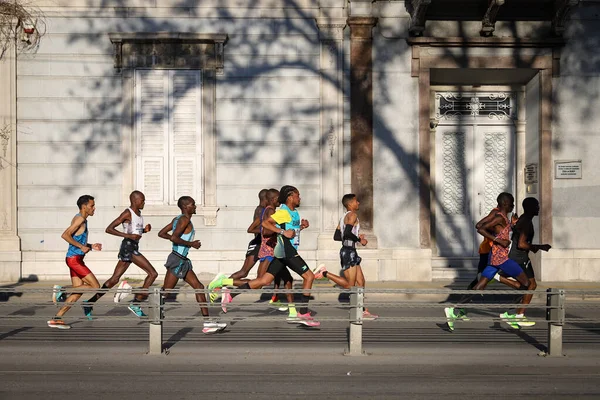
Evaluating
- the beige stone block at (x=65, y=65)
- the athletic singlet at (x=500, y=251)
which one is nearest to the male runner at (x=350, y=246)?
the athletic singlet at (x=500, y=251)

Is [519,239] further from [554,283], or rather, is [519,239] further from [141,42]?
[141,42]

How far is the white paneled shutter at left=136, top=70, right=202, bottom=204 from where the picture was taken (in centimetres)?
1633

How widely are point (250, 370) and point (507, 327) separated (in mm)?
4233

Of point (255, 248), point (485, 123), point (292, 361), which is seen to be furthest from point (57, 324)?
point (485, 123)

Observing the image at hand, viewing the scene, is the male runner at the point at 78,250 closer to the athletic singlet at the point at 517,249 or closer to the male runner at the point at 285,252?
the male runner at the point at 285,252

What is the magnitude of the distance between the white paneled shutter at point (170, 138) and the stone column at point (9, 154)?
2403 millimetres

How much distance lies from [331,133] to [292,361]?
8356 mm

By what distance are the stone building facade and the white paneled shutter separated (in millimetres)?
28

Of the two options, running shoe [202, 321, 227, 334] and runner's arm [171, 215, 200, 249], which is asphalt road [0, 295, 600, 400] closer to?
running shoe [202, 321, 227, 334]

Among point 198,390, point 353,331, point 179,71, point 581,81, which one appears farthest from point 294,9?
point 198,390

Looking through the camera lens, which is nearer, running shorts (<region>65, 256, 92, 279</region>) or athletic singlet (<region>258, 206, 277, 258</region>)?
running shorts (<region>65, 256, 92, 279</region>)

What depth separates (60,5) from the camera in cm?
1616

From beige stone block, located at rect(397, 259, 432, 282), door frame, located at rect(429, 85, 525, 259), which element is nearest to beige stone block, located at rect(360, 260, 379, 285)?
beige stone block, located at rect(397, 259, 432, 282)

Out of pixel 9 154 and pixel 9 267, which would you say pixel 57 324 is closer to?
pixel 9 267
